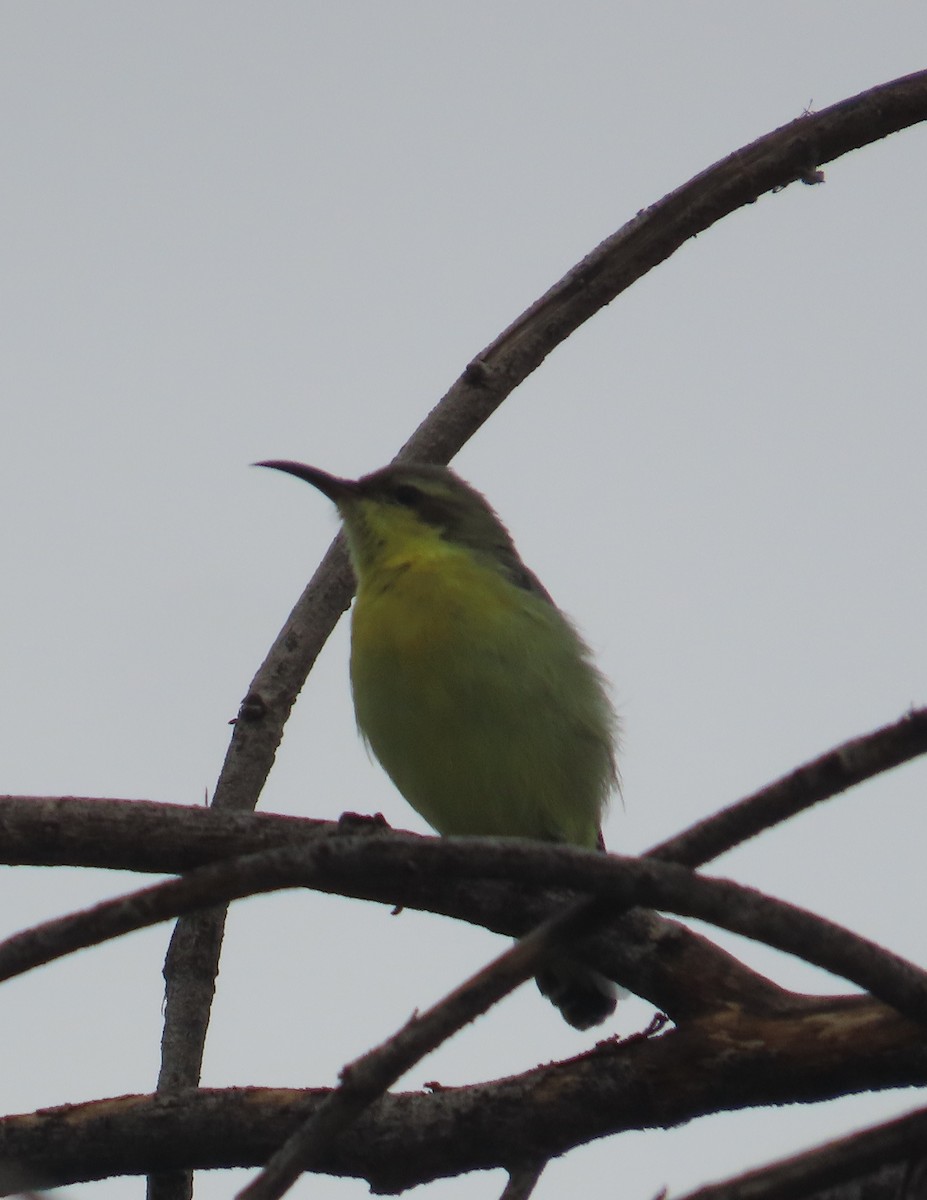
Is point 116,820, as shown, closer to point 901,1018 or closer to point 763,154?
point 901,1018

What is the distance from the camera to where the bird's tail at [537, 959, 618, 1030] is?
5227 mm

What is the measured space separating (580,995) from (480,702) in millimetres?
1119

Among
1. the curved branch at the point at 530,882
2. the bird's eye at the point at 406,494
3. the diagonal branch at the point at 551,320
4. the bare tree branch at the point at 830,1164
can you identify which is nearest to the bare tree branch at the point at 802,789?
the curved branch at the point at 530,882

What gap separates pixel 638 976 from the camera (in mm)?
3748

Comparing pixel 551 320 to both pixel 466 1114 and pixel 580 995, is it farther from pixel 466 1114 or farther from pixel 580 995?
pixel 466 1114

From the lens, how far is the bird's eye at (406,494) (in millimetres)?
6309

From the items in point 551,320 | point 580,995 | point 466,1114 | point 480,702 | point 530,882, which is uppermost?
point 551,320

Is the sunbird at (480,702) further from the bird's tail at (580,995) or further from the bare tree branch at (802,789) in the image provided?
the bare tree branch at (802,789)

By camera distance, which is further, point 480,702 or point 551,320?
point 551,320

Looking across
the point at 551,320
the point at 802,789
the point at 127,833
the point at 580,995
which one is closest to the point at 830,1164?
the point at 802,789

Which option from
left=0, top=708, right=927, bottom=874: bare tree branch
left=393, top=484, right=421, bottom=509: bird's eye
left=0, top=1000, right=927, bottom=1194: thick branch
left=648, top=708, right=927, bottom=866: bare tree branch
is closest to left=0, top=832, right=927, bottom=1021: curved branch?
left=648, top=708, right=927, bottom=866: bare tree branch

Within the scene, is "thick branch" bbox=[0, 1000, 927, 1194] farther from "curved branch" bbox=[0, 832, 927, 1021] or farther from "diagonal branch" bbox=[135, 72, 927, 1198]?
"diagonal branch" bbox=[135, 72, 927, 1198]

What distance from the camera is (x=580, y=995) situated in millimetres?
5270

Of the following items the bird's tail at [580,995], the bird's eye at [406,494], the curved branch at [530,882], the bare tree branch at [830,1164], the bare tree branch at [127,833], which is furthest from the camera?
the bird's eye at [406,494]
